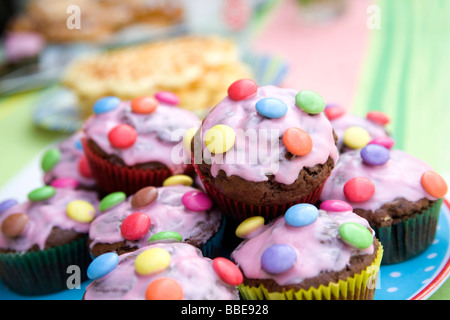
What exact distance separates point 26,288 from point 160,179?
2.25 ft

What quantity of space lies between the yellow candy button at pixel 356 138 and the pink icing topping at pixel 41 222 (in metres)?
1.07

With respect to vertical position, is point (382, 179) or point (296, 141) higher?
point (296, 141)

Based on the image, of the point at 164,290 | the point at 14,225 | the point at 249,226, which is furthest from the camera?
the point at 14,225

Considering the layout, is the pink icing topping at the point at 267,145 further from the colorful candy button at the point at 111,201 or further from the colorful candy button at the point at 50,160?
the colorful candy button at the point at 50,160

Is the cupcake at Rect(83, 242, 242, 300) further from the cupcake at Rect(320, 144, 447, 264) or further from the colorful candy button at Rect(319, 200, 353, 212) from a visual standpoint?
the cupcake at Rect(320, 144, 447, 264)

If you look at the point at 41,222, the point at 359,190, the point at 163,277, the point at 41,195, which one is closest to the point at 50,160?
the point at 41,195

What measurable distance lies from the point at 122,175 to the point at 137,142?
161 millimetres

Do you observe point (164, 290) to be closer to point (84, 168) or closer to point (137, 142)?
point (137, 142)

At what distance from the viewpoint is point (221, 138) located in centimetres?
152

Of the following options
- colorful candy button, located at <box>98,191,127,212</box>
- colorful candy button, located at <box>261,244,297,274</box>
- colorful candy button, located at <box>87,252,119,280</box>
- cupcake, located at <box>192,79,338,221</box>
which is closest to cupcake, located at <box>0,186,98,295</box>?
colorful candy button, located at <box>98,191,127,212</box>

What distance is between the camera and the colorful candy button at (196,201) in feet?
5.74

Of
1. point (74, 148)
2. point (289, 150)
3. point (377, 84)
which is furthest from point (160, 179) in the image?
point (377, 84)

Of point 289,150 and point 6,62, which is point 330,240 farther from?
point 6,62

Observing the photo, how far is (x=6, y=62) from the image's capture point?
4508 mm
